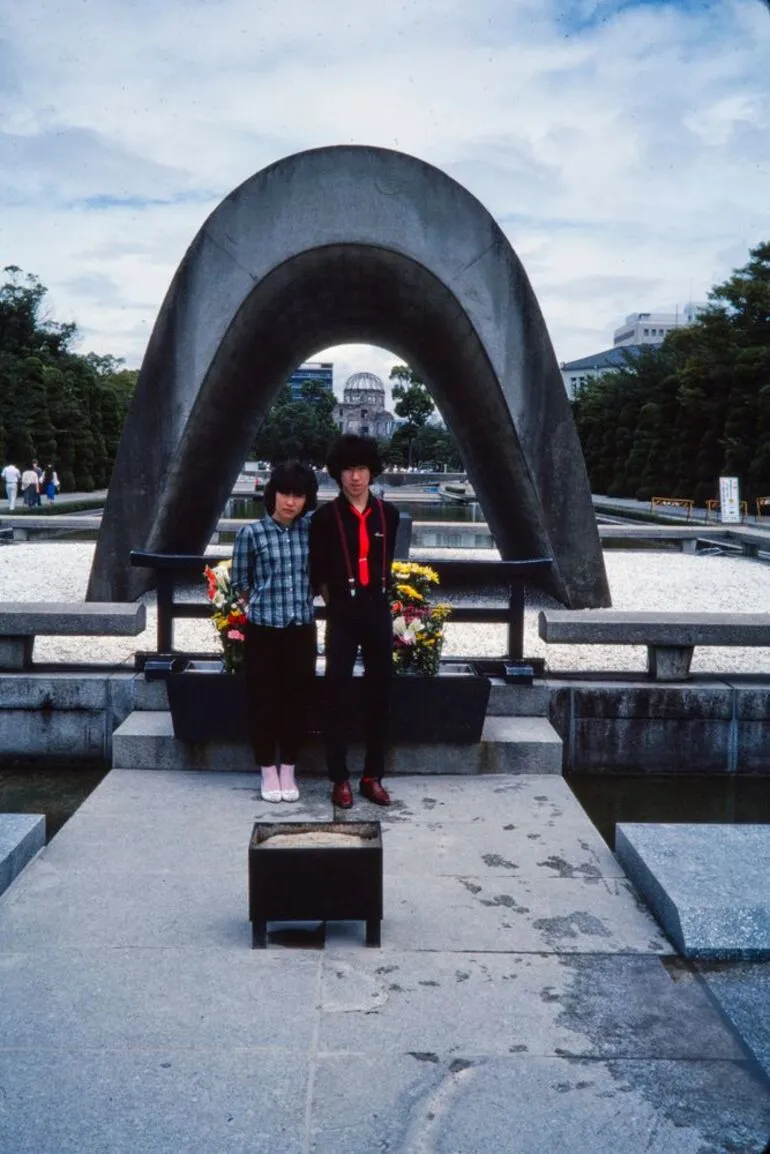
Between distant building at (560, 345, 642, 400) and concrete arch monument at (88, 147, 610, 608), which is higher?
distant building at (560, 345, 642, 400)

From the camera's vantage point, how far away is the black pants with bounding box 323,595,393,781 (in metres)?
4.89

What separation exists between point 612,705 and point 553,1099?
158 inches

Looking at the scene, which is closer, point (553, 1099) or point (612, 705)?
point (553, 1099)

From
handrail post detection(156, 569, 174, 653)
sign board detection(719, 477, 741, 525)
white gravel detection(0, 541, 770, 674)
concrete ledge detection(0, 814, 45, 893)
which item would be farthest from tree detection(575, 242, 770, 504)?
concrete ledge detection(0, 814, 45, 893)

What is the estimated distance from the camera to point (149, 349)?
9109mm

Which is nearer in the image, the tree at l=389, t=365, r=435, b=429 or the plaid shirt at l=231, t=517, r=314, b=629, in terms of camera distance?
the plaid shirt at l=231, t=517, r=314, b=629

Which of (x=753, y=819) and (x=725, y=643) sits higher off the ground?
(x=725, y=643)

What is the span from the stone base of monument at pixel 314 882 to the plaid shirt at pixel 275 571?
5.00ft

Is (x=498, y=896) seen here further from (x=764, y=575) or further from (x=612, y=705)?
(x=764, y=575)

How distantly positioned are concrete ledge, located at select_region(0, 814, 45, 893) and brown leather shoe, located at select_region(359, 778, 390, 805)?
144cm

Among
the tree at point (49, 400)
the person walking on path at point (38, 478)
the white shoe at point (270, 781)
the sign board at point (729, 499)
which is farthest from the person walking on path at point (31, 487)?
the white shoe at point (270, 781)

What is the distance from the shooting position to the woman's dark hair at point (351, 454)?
4.81m

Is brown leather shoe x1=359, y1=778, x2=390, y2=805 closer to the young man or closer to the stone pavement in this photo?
the young man

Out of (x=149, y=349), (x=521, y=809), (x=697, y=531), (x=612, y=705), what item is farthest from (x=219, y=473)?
(x=697, y=531)
